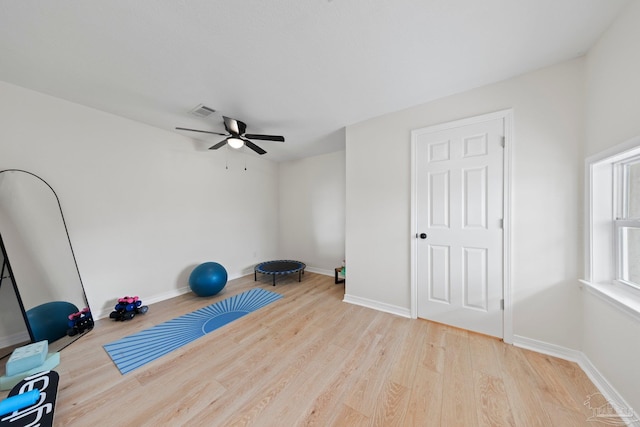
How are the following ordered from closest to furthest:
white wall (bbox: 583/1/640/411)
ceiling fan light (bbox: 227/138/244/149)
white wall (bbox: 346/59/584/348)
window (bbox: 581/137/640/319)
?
white wall (bbox: 583/1/640/411) → window (bbox: 581/137/640/319) → white wall (bbox: 346/59/584/348) → ceiling fan light (bbox: 227/138/244/149)

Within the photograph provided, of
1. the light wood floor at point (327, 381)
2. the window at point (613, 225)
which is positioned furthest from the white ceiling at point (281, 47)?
the light wood floor at point (327, 381)

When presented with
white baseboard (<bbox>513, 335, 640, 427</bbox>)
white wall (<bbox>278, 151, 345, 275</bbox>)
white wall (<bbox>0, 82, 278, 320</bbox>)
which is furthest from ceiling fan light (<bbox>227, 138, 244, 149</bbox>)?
white baseboard (<bbox>513, 335, 640, 427</bbox>)

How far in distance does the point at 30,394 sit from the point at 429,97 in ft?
13.0

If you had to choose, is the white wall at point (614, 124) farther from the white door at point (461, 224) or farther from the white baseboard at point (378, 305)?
the white baseboard at point (378, 305)

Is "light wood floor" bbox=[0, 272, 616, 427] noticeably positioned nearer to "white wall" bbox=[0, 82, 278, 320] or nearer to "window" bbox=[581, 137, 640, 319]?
"window" bbox=[581, 137, 640, 319]

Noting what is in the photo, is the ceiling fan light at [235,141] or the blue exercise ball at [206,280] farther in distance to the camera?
the blue exercise ball at [206,280]

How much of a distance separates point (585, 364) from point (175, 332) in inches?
147

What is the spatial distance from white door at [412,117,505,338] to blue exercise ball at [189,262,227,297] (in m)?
2.86

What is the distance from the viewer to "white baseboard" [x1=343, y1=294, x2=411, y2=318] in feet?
8.29

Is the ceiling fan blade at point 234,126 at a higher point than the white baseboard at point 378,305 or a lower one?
higher

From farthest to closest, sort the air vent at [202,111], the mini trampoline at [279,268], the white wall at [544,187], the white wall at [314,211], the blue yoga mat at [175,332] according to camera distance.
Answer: the white wall at [314,211]
the mini trampoline at [279,268]
the air vent at [202,111]
the blue yoga mat at [175,332]
the white wall at [544,187]

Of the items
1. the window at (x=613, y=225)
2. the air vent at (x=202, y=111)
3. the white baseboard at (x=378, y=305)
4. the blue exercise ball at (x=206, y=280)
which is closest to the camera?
the window at (x=613, y=225)

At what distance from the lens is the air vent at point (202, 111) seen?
94.4 inches

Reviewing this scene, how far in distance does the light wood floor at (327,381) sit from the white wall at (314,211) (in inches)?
78.8
